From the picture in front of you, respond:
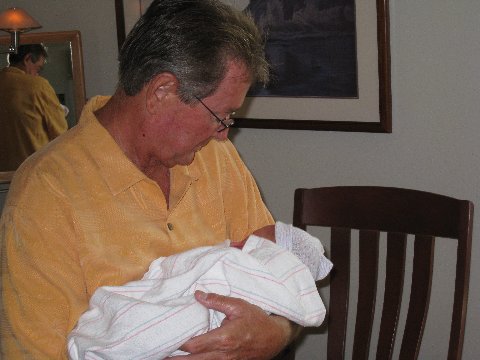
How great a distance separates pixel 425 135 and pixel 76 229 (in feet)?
4.04

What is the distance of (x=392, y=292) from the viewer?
1880 millimetres

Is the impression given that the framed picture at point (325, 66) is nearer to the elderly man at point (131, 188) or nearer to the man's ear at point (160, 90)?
the elderly man at point (131, 188)

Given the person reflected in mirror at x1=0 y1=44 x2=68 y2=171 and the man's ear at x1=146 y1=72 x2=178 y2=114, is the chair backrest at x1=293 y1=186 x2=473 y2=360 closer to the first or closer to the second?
the man's ear at x1=146 y1=72 x2=178 y2=114

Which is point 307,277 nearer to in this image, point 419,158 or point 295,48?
point 419,158

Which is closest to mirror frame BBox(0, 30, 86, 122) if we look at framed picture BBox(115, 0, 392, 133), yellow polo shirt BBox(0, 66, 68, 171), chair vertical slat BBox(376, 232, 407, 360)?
yellow polo shirt BBox(0, 66, 68, 171)

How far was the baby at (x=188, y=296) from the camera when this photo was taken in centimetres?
130

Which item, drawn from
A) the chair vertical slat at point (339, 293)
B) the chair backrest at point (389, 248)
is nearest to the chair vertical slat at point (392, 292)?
the chair backrest at point (389, 248)

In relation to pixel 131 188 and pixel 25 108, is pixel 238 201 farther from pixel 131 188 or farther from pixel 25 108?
pixel 25 108

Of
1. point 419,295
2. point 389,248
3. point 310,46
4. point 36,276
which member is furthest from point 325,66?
point 36,276

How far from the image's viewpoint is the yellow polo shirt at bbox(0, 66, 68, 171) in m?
3.01

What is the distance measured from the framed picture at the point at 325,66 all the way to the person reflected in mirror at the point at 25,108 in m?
0.89

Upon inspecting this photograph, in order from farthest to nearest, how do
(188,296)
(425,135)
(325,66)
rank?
(325,66) < (425,135) < (188,296)

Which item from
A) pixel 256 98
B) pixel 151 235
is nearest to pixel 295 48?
pixel 256 98

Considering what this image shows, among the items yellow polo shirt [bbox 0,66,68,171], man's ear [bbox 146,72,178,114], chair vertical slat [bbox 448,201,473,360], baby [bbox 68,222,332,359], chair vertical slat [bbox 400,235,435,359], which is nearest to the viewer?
baby [bbox 68,222,332,359]
